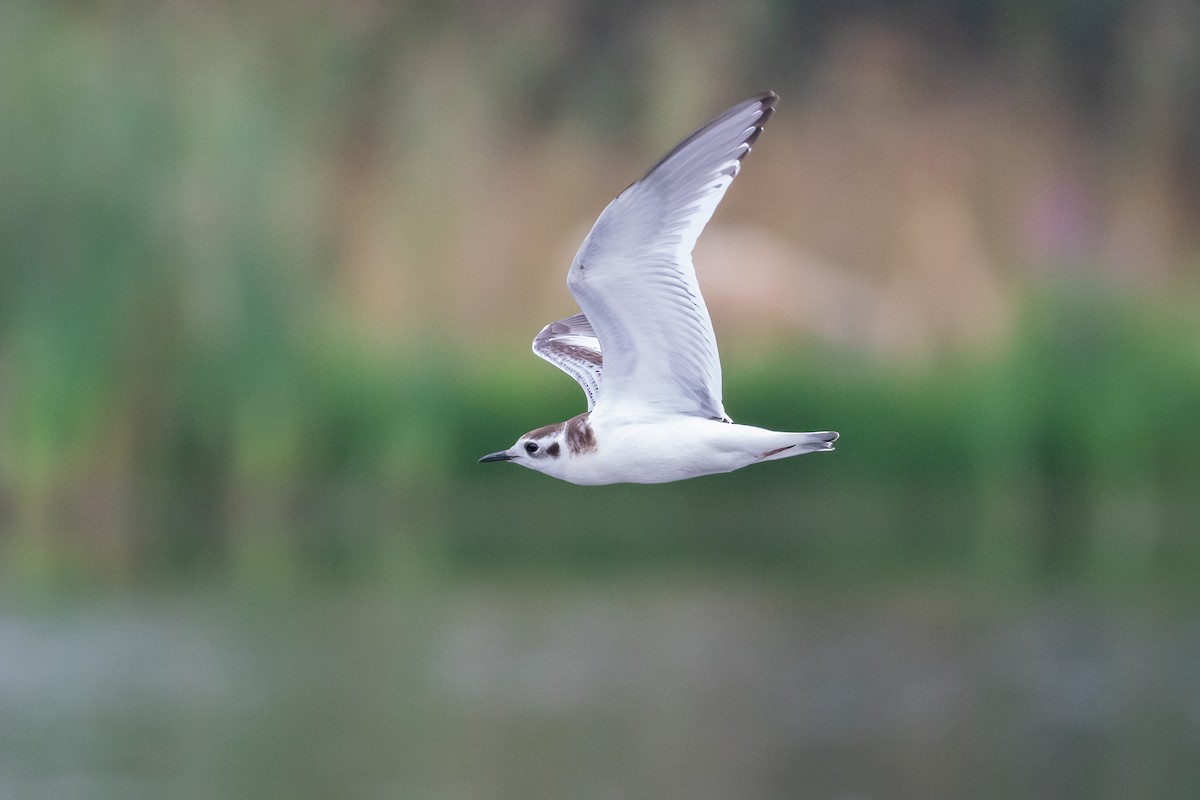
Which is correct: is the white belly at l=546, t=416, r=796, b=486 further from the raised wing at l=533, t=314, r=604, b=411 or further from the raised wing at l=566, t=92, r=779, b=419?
the raised wing at l=533, t=314, r=604, b=411

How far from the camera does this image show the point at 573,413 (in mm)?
15594

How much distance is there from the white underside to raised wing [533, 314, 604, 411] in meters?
0.64

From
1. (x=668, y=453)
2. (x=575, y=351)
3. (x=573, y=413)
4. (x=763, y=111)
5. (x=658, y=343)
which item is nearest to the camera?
(x=763, y=111)

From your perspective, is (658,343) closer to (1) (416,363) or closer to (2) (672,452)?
(2) (672,452)

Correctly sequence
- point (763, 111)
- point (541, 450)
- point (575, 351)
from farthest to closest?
point (575, 351) → point (541, 450) → point (763, 111)

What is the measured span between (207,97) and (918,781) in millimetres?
10172

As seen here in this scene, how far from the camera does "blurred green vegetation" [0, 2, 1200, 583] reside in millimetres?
15984

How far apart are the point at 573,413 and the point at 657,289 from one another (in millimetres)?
11821

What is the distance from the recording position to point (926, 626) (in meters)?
16.5

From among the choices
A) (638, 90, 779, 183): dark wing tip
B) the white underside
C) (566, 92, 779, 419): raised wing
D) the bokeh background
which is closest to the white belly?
the white underside

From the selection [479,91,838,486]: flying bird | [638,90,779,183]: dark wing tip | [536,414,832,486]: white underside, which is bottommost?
[536,414,832,486]: white underside

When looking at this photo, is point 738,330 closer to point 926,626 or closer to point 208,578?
point 926,626

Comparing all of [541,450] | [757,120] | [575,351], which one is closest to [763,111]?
[757,120]

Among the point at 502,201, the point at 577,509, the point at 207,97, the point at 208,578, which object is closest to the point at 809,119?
the point at 502,201
